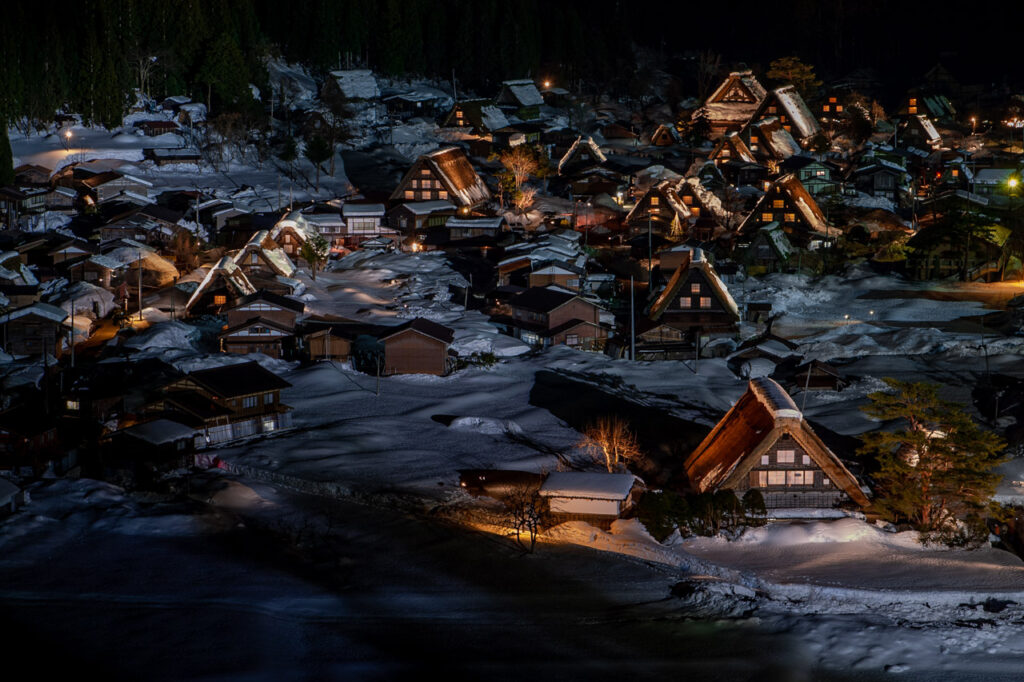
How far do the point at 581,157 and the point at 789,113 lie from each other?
12.4 metres

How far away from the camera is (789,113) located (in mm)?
60469

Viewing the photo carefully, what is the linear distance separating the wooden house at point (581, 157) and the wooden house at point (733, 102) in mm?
Answer: 11058

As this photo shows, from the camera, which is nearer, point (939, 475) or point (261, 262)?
point (939, 475)

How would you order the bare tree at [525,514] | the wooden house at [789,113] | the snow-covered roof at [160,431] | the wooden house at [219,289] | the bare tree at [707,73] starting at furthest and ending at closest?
the bare tree at [707,73]
the wooden house at [789,113]
the wooden house at [219,289]
the snow-covered roof at [160,431]
the bare tree at [525,514]

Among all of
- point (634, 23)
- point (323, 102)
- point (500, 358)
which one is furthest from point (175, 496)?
point (634, 23)

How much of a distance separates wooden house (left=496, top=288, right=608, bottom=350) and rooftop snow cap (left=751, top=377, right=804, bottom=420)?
1212cm

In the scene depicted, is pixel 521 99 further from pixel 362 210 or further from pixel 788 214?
pixel 788 214

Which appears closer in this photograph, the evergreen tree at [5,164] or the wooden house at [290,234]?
the wooden house at [290,234]

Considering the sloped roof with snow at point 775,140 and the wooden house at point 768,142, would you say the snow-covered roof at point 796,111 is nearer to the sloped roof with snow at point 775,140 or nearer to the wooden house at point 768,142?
the sloped roof with snow at point 775,140

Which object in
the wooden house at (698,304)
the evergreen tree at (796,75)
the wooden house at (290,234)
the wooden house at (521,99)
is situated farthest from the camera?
the evergreen tree at (796,75)

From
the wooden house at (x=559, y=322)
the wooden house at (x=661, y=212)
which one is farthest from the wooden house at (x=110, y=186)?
the wooden house at (x=559, y=322)

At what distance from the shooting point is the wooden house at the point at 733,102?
65.1m

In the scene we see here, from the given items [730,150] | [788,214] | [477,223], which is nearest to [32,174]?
[477,223]

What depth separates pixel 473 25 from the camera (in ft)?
247
